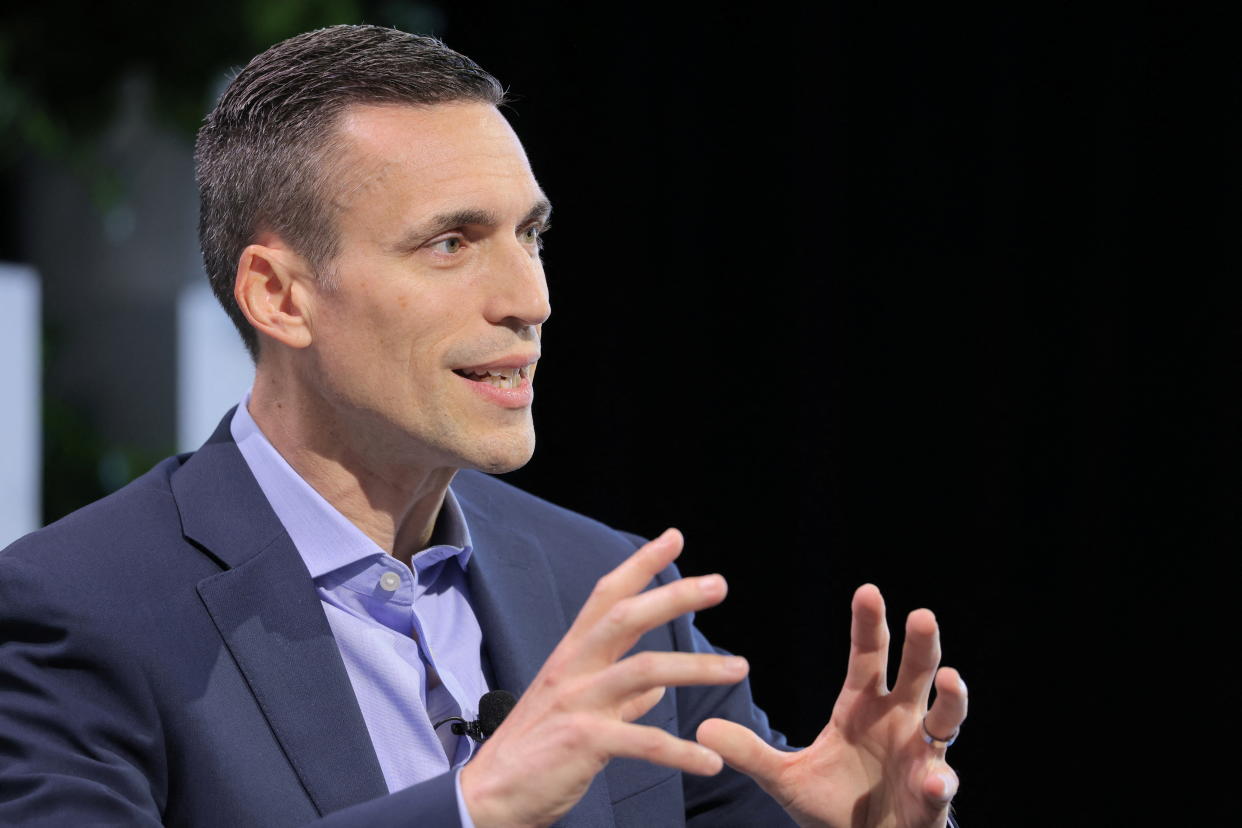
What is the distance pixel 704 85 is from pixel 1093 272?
3.35 feet

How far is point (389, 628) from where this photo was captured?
1.60 meters

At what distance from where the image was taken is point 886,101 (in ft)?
9.91

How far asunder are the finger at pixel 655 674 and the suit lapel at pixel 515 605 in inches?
18.0

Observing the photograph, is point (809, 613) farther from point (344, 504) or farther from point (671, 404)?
point (344, 504)

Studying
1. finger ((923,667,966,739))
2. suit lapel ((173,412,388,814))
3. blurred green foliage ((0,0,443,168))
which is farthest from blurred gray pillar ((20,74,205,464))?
finger ((923,667,966,739))

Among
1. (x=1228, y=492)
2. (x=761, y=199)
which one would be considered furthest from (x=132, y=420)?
(x=1228, y=492)

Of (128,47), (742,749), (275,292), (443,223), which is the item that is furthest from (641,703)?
(128,47)

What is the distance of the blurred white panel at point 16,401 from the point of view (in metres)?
2.96

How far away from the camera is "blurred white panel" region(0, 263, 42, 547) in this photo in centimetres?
296

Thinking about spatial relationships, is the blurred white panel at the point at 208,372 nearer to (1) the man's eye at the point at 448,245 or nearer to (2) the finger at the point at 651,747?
(1) the man's eye at the point at 448,245

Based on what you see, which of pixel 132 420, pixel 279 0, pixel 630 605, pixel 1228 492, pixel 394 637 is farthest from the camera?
pixel 132 420

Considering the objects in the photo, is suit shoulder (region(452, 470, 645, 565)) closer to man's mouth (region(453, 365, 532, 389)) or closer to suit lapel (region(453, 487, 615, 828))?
suit lapel (region(453, 487, 615, 828))

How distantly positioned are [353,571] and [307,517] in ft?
0.27

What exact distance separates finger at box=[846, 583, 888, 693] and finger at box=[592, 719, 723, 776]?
30 centimetres
